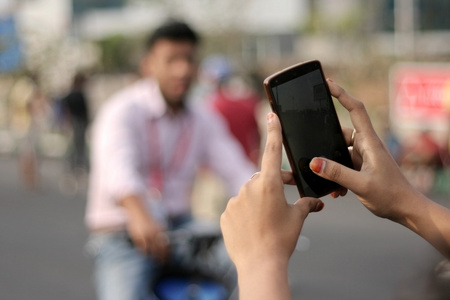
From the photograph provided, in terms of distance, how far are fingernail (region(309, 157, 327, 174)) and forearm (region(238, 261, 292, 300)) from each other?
0.19 m

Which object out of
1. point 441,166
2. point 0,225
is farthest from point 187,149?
point 441,166

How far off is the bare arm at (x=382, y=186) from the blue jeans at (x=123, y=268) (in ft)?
5.75

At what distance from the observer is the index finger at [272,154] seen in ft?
5.51

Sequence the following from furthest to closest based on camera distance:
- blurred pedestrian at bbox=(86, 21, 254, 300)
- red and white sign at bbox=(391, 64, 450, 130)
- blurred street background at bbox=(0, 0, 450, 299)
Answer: red and white sign at bbox=(391, 64, 450, 130), blurred street background at bbox=(0, 0, 450, 299), blurred pedestrian at bbox=(86, 21, 254, 300)

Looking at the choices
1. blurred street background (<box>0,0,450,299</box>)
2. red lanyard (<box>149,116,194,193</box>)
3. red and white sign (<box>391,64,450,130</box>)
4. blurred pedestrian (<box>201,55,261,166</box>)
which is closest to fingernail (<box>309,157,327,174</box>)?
blurred street background (<box>0,0,450,299</box>)

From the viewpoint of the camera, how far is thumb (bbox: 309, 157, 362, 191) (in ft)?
5.77

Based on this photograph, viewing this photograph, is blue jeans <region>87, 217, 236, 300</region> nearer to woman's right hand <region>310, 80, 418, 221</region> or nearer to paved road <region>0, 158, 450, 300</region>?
woman's right hand <region>310, 80, 418, 221</region>

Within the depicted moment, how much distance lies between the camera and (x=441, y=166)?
48.0ft

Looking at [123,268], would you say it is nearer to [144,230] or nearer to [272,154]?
[144,230]

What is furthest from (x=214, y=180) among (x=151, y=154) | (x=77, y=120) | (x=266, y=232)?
(x=77, y=120)

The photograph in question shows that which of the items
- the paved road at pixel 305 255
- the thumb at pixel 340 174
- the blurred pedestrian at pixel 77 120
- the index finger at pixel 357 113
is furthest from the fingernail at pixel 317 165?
the blurred pedestrian at pixel 77 120

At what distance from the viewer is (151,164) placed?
3.72 metres

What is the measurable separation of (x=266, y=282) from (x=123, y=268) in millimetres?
1873

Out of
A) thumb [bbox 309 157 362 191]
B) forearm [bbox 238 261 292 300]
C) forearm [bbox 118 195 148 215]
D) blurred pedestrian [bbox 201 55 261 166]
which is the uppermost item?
thumb [bbox 309 157 362 191]
